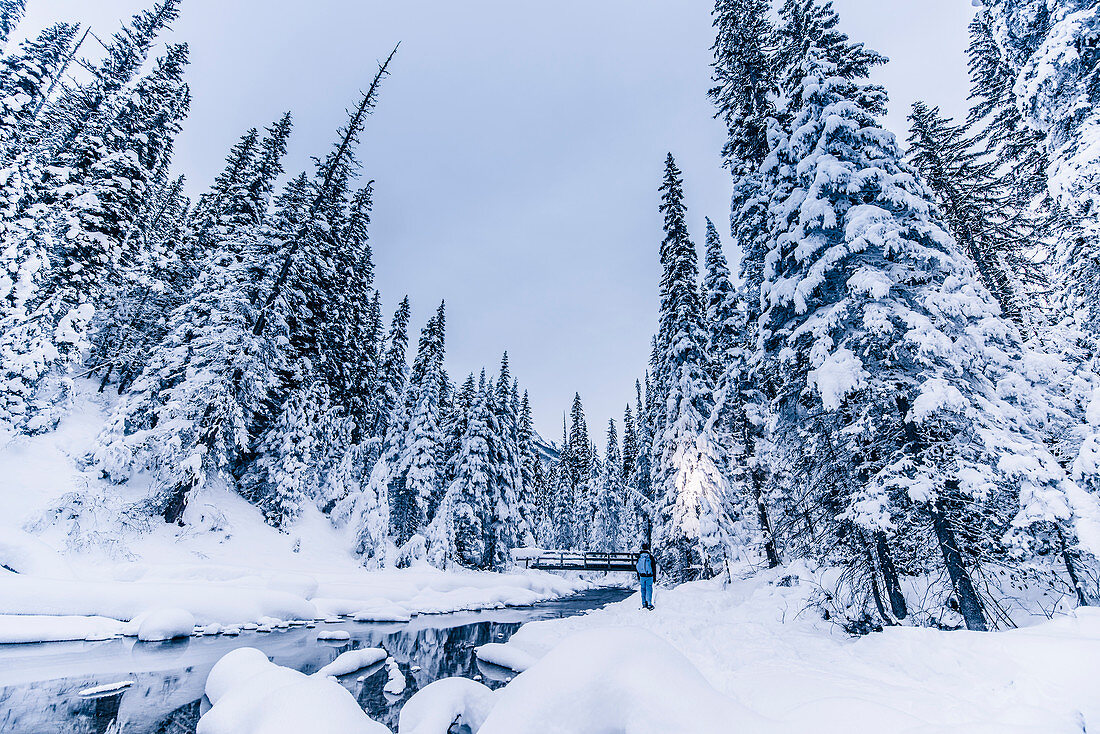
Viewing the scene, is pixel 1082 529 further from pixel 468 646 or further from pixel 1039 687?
pixel 468 646

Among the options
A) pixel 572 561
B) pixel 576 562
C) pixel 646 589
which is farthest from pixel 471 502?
pixel 646 589

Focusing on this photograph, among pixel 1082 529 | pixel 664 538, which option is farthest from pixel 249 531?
pixel 1082 529

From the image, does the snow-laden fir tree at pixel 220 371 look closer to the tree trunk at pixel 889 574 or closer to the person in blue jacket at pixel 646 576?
the person in blue jacket at pixel 646 576

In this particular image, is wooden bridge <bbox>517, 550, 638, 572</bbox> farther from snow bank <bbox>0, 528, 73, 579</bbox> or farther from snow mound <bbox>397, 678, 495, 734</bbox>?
snow mound <bbox>397, 678, 495, 734</bbox>

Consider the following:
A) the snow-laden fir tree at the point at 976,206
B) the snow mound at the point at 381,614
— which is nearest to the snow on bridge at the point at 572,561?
the snow mound at the point at 381,614

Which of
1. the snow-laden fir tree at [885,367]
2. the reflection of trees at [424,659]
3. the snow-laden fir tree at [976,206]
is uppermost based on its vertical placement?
the snow-laden fir tree at [976,206]

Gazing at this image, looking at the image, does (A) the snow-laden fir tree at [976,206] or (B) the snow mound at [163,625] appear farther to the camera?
(A) the snow-laden fir tree at [976,206]

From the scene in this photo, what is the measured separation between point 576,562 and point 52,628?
117 ft

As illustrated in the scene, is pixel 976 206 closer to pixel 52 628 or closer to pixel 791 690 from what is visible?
pixel 791 690

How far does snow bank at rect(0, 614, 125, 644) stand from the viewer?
9297 mm

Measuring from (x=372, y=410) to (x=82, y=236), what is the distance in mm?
19369

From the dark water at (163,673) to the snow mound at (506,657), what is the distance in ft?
0.58

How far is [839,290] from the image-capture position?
9859 mm

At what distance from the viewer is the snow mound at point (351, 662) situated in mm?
8584
